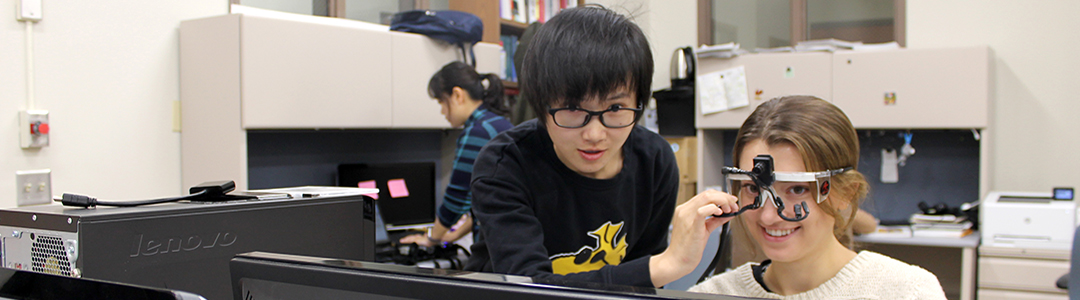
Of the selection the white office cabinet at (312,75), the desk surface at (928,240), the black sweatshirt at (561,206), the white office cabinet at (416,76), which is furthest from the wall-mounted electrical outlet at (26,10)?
the desk surface at (928,240)

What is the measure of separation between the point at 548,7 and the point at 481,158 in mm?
3098

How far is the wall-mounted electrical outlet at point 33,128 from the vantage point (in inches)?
85.4

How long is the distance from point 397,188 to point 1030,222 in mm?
2803

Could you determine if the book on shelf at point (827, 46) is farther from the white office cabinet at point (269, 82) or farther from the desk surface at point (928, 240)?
the white office cabinet at point (269, 82)

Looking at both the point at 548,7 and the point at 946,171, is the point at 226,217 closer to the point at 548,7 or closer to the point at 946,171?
the point at 548,7

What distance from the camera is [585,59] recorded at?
102cm

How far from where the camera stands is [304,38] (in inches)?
101

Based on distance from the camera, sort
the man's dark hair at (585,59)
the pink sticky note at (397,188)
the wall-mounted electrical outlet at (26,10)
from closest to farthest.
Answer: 1. the man's dark hair at (585,59)
2. the wall-mounted electrical outlet at (26,10)
3. the pink sticky note at (397,188)

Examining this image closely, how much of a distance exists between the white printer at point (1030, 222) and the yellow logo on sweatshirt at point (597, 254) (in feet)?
8.58

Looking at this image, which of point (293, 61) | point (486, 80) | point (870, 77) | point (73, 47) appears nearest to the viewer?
point (73, 47)

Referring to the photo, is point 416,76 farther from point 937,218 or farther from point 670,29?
point 937,218

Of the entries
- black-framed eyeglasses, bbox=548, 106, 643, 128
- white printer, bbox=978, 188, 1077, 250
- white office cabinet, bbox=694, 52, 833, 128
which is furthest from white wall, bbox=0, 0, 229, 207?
white printer, bbox=978, 188, 1077, 250

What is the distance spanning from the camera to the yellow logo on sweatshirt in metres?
1.23

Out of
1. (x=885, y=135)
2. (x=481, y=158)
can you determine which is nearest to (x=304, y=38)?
(x=481, y=158)
